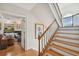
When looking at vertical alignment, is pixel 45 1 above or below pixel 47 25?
above

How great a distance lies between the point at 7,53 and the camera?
1.40 meters

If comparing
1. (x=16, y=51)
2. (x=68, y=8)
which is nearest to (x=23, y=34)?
(x=16, y=51)

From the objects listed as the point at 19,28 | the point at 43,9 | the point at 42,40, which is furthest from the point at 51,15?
the point at 19,28

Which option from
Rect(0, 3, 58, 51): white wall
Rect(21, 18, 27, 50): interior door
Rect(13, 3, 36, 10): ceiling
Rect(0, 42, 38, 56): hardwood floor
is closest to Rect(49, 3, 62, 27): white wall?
Rect(0, 3, 58, 51): white wall

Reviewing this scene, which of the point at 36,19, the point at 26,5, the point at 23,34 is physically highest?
the point at 26,5

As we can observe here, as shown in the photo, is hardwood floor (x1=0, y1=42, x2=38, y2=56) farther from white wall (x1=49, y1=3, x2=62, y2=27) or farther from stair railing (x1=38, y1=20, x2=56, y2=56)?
white wall (x1=49, y1=3, x2=62, y2=27)

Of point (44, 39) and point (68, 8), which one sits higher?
point (68, 8)

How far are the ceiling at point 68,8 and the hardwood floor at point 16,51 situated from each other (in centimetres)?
82

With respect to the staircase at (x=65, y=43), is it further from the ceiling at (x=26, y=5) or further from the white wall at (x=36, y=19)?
the ceiling at (x=26, y=5)

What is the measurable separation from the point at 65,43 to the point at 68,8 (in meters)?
0.58

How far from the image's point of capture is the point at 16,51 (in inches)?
56.3

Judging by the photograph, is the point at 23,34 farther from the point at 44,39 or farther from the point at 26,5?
the point at 26,5

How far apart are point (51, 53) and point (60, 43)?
8.9 inches

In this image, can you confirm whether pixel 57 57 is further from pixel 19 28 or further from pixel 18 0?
pixel 18 0
